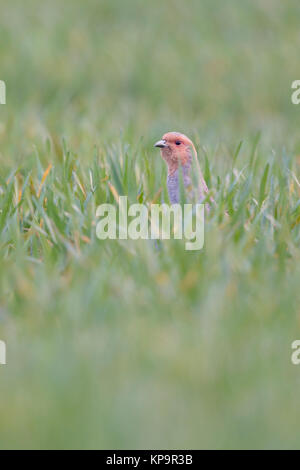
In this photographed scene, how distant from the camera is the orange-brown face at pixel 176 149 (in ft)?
15.4

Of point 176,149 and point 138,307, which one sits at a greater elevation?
point 176,149

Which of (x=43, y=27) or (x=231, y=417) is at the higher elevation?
(x=43, y=27)

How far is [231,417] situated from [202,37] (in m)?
10.1

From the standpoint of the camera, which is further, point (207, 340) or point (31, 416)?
point (207, 340)

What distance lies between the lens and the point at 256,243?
406 centimetres

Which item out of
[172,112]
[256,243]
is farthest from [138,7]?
[256,243]

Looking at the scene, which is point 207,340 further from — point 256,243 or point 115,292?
point 256,243

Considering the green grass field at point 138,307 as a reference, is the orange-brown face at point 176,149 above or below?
above

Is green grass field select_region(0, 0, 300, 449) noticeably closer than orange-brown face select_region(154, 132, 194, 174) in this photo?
Yes

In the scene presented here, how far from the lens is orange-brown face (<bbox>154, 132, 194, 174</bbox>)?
471 cm

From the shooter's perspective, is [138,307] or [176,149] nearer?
[138,307]

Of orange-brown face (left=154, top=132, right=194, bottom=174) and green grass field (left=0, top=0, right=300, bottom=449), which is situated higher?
orange-brown face (left=154, top=132, right=194, bottom=174)

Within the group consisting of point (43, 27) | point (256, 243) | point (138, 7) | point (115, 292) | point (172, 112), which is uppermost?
point (138, 7)

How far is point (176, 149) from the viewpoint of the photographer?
4.73 meters
